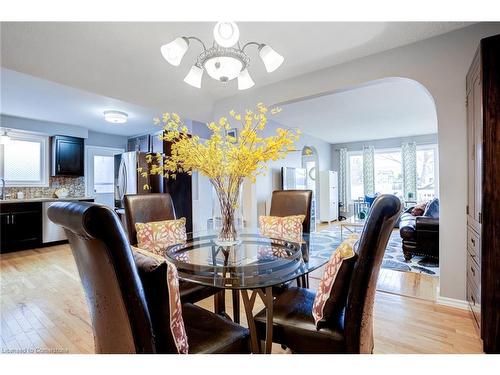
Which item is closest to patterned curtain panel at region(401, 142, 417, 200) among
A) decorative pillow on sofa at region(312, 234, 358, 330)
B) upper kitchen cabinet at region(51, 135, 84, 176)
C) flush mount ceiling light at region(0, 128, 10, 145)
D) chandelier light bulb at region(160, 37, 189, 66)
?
decorative pillow on sofa at region(312, 234, 358, 330)

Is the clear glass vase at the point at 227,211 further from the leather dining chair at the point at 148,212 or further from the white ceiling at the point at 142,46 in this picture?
the white ceiling at the point at 142,46

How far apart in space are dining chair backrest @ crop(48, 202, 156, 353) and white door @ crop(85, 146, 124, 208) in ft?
18.1

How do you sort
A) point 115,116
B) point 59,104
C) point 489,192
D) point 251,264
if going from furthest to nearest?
point 115,116
point 59,104
point 489,192
point 251,264

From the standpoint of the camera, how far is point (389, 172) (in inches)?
299

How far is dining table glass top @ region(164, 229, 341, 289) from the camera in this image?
1.27 m

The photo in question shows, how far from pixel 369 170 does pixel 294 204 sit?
606 centimetres

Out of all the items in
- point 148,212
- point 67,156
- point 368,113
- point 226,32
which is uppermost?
point 368,113

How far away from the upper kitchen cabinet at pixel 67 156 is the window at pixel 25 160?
0.20m

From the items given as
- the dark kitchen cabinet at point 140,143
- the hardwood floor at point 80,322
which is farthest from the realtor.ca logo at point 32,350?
the dark kitchen cabinet at point 140,143

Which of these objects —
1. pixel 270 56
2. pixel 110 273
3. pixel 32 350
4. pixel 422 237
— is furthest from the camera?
pixel 422 237

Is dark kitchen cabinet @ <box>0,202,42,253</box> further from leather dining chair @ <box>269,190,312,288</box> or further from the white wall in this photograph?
the white wall

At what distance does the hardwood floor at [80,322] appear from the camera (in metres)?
A: 1.76

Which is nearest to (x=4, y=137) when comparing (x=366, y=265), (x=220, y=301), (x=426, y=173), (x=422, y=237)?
(x=220, y=301)

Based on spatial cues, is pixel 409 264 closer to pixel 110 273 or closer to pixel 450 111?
pixel 450 111
